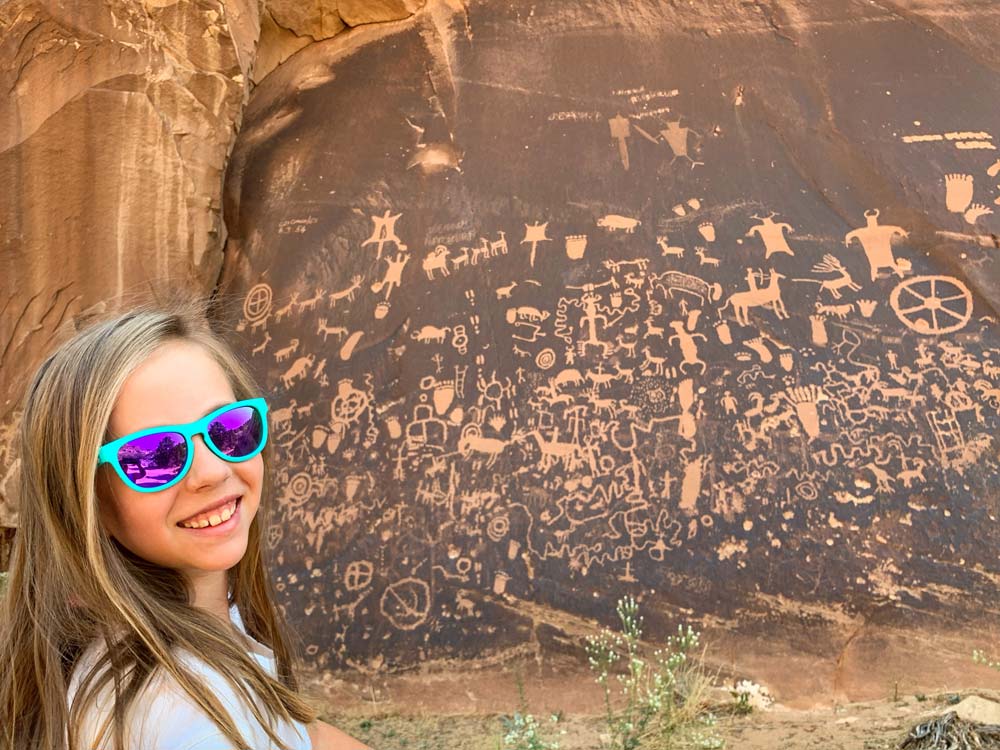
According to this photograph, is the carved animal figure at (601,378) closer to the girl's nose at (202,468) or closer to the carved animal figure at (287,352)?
the carved animal figure at (287,352)

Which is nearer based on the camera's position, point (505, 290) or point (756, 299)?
point (756, 299)

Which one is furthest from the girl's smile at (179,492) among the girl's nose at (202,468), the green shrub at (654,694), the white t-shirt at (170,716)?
the green shrub at (654,694)

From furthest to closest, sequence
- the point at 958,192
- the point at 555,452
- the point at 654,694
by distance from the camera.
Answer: the point at 958,192, the point at 555,452, the point at 654,694

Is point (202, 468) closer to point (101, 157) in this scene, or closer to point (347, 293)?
point (347, 293)

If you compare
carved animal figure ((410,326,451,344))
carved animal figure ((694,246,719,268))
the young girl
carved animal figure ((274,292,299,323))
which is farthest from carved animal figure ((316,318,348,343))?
the young girl

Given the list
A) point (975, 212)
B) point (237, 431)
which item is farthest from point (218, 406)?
point (975, 212)

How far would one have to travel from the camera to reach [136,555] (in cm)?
107

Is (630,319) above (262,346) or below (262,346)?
below

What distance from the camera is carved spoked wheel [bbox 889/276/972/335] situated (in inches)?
131

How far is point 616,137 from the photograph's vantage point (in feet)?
12.9

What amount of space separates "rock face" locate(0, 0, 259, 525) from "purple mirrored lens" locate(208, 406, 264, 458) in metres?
2.70

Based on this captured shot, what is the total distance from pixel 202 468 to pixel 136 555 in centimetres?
13

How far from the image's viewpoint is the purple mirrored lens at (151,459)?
39.7 inches

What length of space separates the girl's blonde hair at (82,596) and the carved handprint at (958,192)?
329cm
